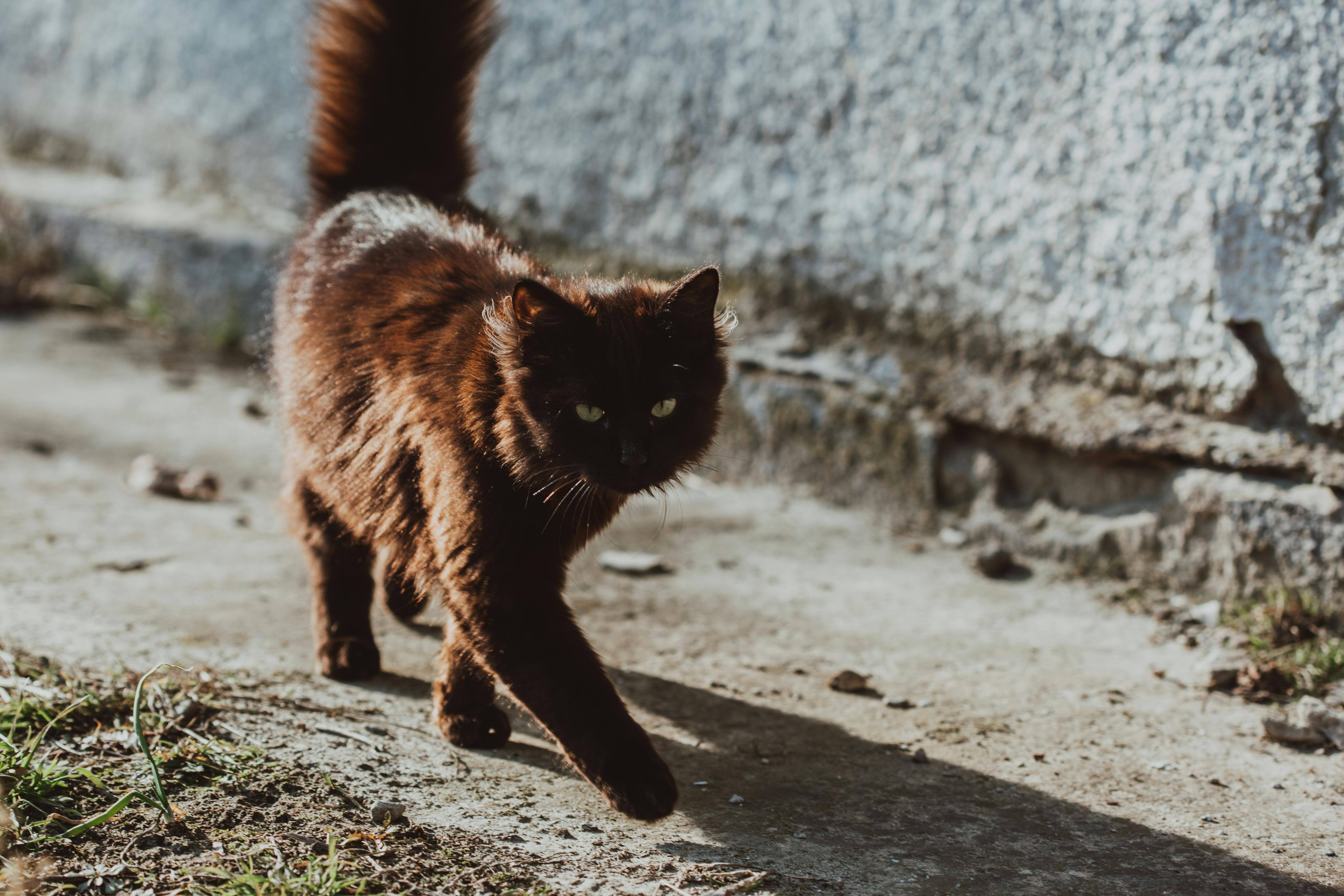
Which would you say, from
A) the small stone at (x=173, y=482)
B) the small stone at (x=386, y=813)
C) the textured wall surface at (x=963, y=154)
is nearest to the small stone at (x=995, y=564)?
the textured wall surface at (x=963, y=154)

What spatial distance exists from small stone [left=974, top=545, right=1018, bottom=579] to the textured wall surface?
646mm

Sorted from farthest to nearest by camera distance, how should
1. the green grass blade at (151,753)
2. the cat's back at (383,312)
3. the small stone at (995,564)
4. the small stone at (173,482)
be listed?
the small stone at (173,482) < the small stone at (995,564) < the cat's back at (383,312) < the green grass blade at (151,753)

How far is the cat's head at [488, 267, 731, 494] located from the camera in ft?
7.14

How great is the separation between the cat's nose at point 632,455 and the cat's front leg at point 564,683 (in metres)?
0.31

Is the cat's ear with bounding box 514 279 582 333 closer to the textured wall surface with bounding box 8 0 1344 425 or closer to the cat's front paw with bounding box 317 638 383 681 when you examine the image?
the cat's front paw with bounding box 317 638 383 681

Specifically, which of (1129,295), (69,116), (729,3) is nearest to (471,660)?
(1129,295)

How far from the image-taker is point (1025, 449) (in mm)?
3533

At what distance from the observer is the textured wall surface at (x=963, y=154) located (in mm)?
2836

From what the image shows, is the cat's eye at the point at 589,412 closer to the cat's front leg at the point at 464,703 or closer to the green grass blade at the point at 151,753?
the cat's front leg at the point at 464,703

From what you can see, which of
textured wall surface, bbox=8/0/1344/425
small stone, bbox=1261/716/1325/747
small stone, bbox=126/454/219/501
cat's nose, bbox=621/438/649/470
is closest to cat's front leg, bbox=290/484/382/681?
cat's nose, bbox=621/438/649/470

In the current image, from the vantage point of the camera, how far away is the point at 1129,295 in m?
3.18

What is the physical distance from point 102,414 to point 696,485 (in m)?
2.35

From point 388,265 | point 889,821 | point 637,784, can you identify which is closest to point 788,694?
point 889,821

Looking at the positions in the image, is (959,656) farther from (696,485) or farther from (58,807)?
(58,807)
